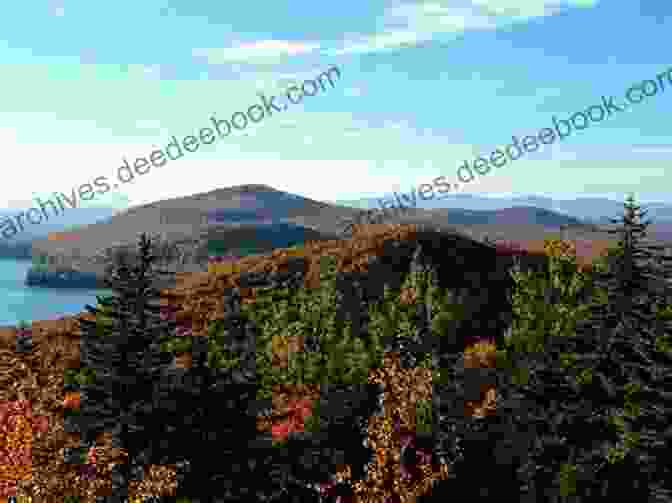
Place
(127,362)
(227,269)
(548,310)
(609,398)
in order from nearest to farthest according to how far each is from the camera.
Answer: (127,362) → (609,398) → (548,310) → (227,269)

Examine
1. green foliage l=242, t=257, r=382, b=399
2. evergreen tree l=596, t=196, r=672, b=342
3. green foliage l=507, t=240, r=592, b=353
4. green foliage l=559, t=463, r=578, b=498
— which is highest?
evergreen tree l=596, t=196, r=672, b=342

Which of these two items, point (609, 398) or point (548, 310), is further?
point (548, 310)

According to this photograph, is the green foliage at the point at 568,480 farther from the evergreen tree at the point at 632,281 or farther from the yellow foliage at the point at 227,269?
the yellow foliage at the point at 227,269

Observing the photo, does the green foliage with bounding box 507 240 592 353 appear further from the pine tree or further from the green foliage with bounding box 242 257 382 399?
the pine tree

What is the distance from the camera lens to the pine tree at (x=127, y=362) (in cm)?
2931

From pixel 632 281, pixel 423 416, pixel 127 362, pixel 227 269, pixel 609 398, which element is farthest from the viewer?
pixel 227 269

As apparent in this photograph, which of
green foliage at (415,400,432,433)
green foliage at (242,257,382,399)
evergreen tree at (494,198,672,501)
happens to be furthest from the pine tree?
evergreen tree at (494,198,672,501)

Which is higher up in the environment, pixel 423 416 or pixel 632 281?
pixel 632 281

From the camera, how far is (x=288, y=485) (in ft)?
124

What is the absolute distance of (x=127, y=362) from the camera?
3030 centimetres

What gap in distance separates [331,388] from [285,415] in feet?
14.6

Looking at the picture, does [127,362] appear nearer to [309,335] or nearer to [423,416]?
[423,416]

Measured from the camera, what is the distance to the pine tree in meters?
29.3

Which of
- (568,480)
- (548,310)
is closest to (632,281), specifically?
(548,310)
